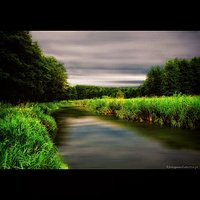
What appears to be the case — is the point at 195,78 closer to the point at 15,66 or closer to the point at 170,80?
the point at 170,80

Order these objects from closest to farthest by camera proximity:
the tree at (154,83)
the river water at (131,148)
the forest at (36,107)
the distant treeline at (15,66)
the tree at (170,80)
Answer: the forest at (36,107), the river water at (131,148), the distant treeline at (15,66), the tree at (170,80), the tree at (154,83)

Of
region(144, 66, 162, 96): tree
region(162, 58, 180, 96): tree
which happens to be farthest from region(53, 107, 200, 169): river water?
region(144, 66, 162, 96): tree

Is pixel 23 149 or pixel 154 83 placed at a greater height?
pixel 154 83

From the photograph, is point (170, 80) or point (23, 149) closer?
point (23, 149)

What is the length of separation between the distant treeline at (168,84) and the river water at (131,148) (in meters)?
9.57

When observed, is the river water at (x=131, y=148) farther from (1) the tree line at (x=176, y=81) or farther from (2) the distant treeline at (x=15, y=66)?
(1) the tree line at (x=176, y=81)

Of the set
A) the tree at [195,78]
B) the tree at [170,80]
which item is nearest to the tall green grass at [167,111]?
the tree at [195,78]

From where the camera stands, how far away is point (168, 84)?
77.3 ft

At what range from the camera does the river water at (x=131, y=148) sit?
661 cm

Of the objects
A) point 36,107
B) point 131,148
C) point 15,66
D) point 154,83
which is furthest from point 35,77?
point 154,83

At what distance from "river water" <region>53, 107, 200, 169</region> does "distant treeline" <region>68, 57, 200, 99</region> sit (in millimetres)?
9567

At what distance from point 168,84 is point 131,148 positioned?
16.3m

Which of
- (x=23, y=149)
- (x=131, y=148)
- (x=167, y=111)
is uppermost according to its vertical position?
(x=167, y=111)
